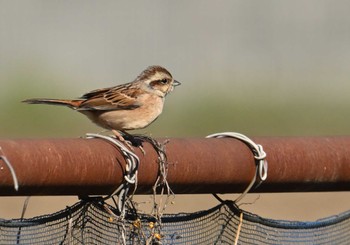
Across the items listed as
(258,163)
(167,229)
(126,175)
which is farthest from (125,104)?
(126,175)

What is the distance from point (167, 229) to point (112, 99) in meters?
2.83

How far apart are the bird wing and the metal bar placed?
2.40m

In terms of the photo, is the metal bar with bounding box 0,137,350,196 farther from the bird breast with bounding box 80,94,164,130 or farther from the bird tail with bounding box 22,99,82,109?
the bird breast with bounding box 80,94,164,130

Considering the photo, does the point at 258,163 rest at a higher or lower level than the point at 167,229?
higher

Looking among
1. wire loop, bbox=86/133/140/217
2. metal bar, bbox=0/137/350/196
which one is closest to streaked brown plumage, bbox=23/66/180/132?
metal bar, bbox=0/137/350/196

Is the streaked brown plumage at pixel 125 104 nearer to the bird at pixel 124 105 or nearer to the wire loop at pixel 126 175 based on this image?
the bird at pixel 124 105

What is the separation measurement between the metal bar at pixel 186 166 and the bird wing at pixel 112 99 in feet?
7.86

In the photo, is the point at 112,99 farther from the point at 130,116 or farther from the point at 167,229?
the point at 167,229

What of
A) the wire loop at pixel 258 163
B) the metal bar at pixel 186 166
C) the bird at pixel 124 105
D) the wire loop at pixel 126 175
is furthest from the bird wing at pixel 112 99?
the wire loop at pixel 126 175

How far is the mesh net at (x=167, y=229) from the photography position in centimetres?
327

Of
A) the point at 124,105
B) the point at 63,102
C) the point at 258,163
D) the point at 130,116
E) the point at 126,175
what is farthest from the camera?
the point at 124,105

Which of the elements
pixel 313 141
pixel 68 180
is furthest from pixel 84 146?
pixel 313 141

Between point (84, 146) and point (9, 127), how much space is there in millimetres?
11373

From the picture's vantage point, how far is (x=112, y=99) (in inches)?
247
